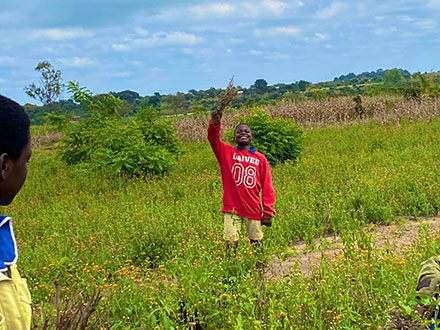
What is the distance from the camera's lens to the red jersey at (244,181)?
5695 millimetres

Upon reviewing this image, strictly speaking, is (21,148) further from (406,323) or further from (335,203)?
(335,203)

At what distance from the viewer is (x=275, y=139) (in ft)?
43.7

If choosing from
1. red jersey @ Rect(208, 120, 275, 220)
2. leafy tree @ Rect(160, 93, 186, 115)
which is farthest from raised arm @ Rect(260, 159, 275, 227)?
leafy tree @ Rect(160, 93, 186, 115)

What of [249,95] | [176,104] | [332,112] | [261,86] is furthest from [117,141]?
[261,86]

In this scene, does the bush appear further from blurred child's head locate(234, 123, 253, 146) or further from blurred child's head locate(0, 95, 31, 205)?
blurred child's head locate(0, 95, 31, 205)

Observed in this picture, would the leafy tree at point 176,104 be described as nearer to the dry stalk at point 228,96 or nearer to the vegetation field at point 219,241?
the vegetation field at point 219,241

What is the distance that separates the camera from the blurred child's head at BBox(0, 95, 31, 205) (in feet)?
4.95

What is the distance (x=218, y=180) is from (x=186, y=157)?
199 inches

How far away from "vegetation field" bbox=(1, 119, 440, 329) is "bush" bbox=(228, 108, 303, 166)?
60 centimetres

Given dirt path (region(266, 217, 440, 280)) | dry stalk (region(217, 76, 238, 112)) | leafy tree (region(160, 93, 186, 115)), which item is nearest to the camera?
dry stalk (region(217, 76, 238, 112))

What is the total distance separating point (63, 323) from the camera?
2.41 meters

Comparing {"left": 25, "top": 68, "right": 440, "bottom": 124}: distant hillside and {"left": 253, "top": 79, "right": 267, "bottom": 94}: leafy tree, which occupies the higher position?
{"left": 253, "top": 79, "right": 267, "bottom": 94}: leafy tree

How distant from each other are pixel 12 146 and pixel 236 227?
4.32 m

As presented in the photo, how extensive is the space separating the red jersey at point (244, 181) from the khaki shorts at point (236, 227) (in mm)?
66
